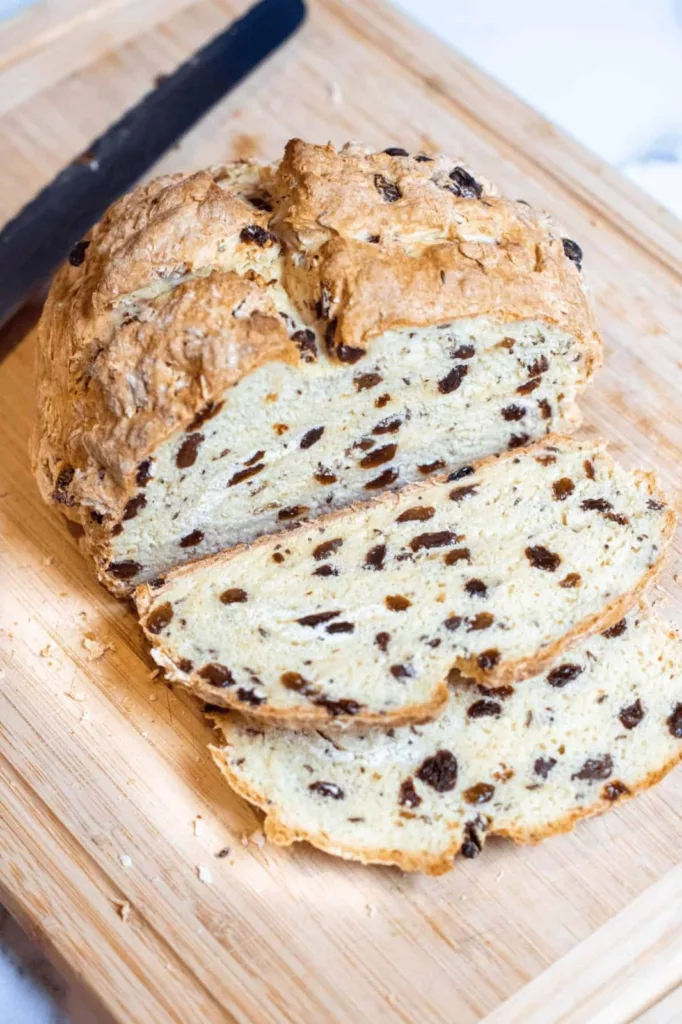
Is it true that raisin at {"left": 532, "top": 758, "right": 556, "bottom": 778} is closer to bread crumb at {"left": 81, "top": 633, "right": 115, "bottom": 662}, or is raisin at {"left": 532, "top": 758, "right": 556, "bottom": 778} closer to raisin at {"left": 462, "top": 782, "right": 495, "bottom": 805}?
raisin at {"left": 462, "top": 782, "right": 495, "bottom": 805}

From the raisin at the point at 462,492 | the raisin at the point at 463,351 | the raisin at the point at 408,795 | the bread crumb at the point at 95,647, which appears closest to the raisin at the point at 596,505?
the raisin at the point at 462,492

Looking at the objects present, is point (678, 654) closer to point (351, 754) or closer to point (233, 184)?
point (351, 754)

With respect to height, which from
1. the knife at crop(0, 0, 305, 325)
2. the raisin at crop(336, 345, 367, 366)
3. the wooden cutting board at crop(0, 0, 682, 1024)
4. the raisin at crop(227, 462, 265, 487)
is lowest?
the wooden cutting board at crop(0, 0, 682, 1024)

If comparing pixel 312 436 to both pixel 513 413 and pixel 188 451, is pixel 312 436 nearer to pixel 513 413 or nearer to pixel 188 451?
pixel 188 451

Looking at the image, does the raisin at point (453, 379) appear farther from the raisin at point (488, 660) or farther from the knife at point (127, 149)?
the knife at point (127, 149)

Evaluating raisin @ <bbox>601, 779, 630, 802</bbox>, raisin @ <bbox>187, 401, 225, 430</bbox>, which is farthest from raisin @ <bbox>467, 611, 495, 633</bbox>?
raisin @ <bbox>187, 401, 225, 430</bbox>
